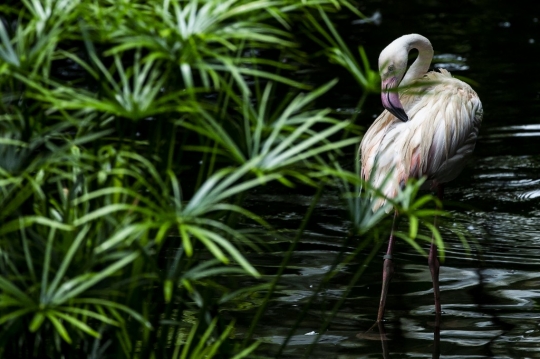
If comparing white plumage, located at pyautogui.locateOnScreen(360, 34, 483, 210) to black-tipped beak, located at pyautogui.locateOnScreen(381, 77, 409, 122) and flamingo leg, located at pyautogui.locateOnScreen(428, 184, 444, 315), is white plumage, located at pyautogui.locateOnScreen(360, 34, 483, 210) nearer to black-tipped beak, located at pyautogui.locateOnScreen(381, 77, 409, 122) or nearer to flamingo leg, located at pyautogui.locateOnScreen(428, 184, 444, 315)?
black-tipped beak, located at pyautogui.locateOnScreen(381, 77, 409, 122)

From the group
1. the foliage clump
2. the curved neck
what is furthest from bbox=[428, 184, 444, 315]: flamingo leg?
the foliage clump

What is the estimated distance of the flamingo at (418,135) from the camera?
4.70 m

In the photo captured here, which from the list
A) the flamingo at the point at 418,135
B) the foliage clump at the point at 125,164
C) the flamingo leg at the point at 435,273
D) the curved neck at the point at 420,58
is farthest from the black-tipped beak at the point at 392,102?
the foliage clump at the point at 125,164

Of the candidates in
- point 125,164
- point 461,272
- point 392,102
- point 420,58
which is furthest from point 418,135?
point 125,164

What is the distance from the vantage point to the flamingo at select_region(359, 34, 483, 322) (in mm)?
4699

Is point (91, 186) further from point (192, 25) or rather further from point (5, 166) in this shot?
point (192, 25)

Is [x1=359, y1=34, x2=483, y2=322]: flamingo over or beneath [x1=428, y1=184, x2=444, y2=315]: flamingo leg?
over

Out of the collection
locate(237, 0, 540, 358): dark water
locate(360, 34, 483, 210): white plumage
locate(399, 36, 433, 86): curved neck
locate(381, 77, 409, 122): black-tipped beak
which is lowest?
locate(237, 0, 540, 358): dark water

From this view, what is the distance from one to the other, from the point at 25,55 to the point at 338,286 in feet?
9.28

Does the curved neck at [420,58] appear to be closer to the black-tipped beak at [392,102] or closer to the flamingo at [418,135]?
the flamingo at [418,135]

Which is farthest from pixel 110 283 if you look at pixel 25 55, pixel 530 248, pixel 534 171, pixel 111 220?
pixel 534 171

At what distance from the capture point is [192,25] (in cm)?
255

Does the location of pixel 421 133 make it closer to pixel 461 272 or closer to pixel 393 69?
pixel 393 69

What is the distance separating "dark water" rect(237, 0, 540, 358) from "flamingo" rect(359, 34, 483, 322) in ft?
0.64
